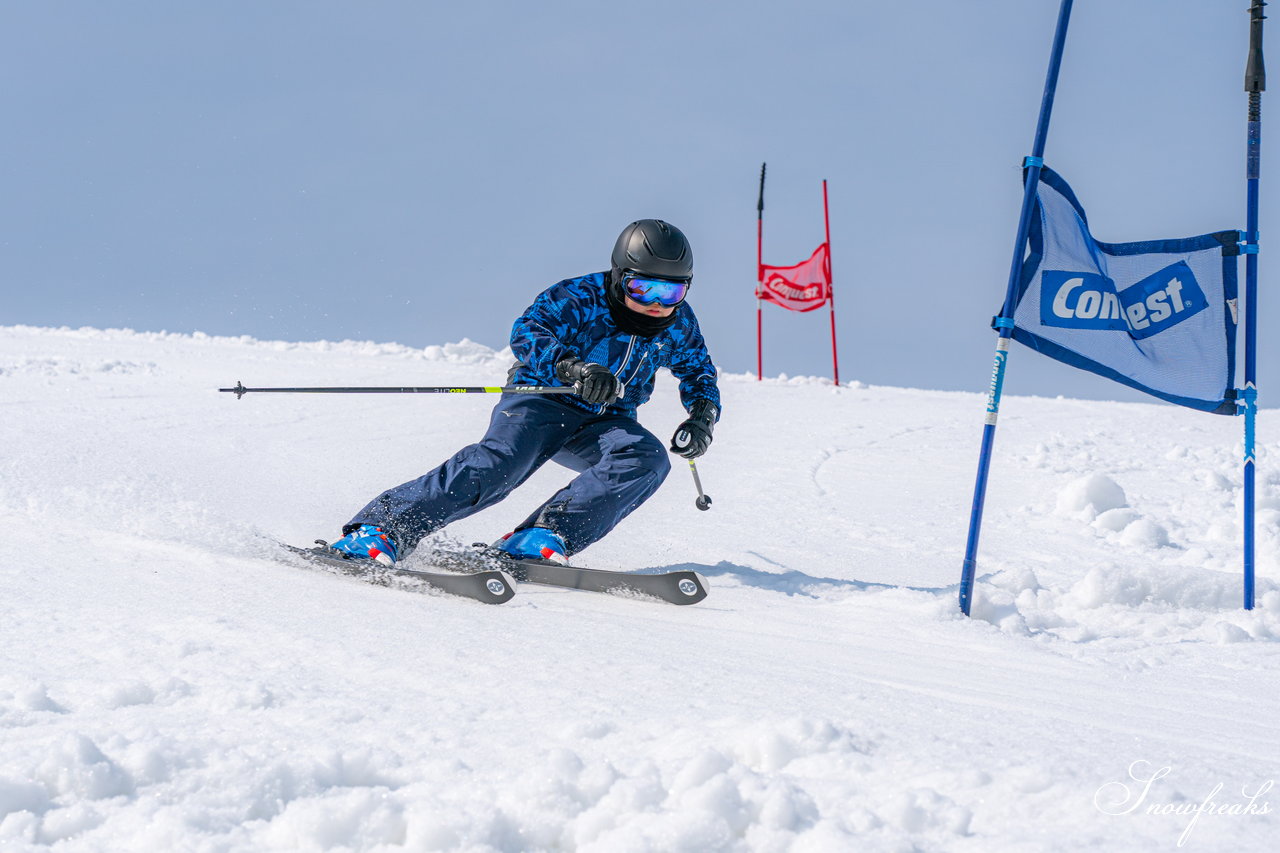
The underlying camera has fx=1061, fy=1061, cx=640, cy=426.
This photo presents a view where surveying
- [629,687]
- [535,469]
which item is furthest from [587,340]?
[629,687]

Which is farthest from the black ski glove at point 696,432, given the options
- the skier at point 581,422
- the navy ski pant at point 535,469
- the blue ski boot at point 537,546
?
the blue ski boot at point 537,546

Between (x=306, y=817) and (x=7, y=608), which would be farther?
(x=7, y=608)

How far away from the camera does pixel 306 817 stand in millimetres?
1718

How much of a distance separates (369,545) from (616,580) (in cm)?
96

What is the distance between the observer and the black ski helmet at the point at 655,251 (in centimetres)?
445

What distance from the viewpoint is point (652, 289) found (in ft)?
14.8

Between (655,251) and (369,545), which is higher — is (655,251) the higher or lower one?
the higher one

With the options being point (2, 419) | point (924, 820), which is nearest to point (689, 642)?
point (924, 820)

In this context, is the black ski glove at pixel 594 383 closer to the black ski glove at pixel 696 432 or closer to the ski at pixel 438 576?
the black ski glove at pixel 696 432

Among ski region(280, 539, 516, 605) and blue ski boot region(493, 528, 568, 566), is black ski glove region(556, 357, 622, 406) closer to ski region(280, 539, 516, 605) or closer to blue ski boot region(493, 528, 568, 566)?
blue ski boot region(493, 528, 568, 566)

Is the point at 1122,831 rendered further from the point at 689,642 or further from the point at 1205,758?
the point at 689,642

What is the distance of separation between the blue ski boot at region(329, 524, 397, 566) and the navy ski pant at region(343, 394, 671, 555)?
0.05m

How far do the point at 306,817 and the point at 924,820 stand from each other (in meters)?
1.02

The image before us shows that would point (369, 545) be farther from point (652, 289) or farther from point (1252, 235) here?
point (1252, 235)
